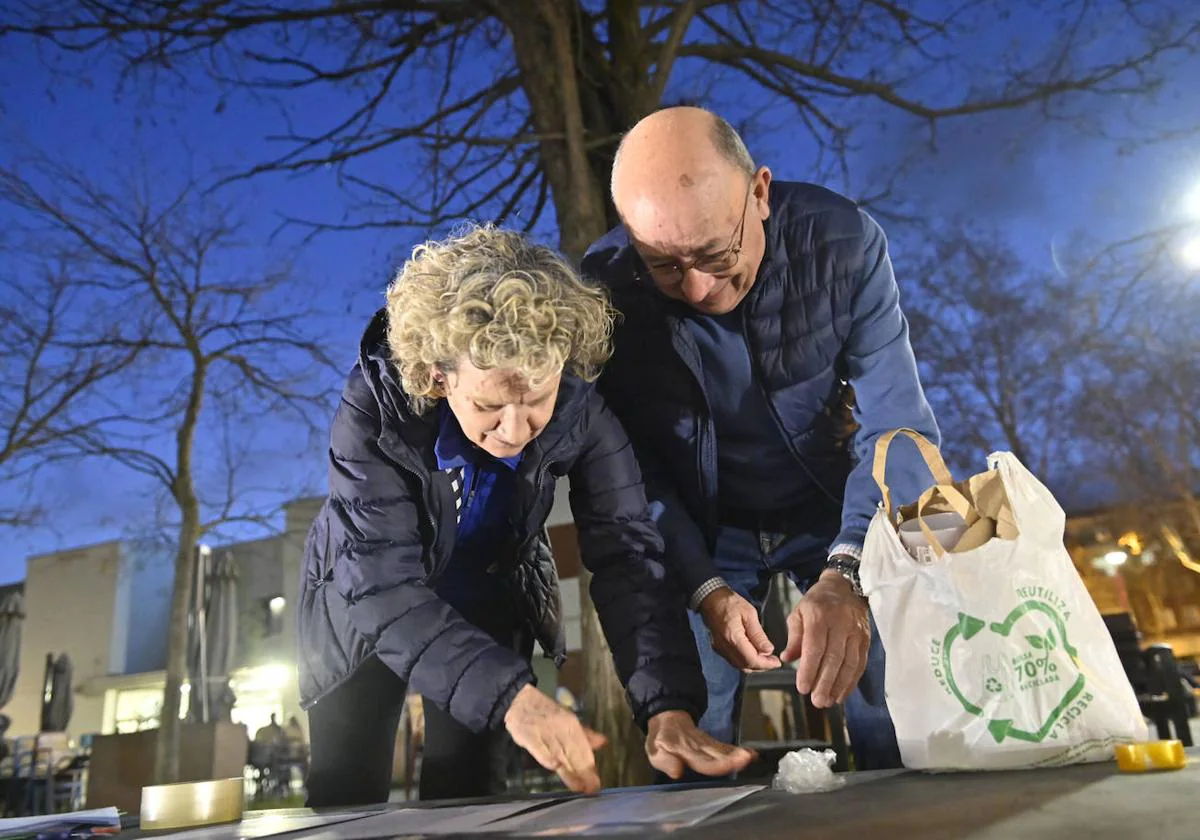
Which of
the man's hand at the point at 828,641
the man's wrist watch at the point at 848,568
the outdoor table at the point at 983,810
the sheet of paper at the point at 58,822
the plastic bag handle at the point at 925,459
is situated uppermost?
the plastic bag handle at the point at 925,459

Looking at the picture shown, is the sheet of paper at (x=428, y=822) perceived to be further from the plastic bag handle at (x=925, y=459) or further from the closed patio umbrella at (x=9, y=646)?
the closed patio umbrella at (x=9, y=646)

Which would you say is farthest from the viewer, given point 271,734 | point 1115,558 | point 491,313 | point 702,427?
point 1115,558

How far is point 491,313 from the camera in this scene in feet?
4.93

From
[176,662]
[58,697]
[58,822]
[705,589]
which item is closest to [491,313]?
[705,589]

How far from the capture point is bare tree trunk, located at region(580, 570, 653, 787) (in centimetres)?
350

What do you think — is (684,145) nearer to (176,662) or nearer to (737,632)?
(737,632)

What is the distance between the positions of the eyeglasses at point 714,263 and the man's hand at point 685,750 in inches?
34.8

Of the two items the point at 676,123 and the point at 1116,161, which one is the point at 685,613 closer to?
the point at 676,123

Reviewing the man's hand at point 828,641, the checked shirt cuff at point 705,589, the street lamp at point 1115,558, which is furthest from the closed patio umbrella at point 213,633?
the street lamp at point 1115,558

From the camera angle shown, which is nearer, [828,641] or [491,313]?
[491,313]

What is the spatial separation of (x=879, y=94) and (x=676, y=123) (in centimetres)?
384

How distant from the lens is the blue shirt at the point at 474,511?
171cm

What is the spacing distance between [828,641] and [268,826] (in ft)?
3.29

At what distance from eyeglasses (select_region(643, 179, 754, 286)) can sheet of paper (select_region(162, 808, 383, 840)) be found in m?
1.15
